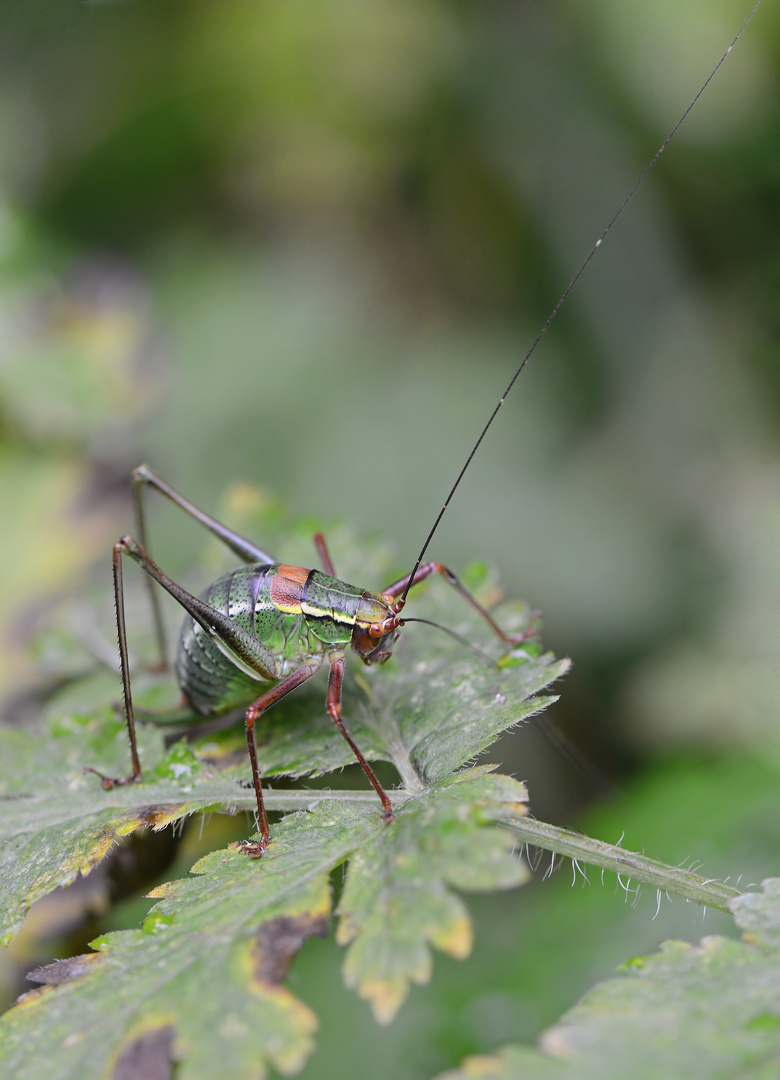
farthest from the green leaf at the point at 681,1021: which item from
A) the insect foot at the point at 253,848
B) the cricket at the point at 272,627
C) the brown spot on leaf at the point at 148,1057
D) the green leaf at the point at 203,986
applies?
the cricket at the point at 272,627

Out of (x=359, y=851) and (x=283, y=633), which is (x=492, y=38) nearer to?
(x=283, y=633)

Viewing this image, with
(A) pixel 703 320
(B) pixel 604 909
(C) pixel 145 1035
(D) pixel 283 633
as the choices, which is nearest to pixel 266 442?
(D) pixel 283 633

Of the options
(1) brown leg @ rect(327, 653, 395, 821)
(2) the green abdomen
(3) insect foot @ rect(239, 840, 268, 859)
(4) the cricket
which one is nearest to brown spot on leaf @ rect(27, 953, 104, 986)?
(3) insect foot @ rect(239, 840, 268, 859)

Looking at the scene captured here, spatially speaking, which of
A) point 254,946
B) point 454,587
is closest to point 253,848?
point 254,946

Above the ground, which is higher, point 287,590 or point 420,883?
point 287,590

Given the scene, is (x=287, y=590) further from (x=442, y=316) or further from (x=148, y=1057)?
(x=442, y=316)
